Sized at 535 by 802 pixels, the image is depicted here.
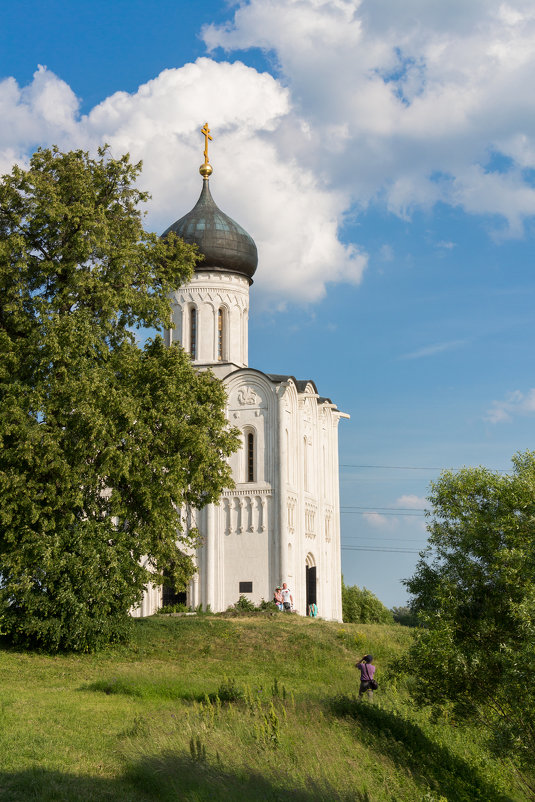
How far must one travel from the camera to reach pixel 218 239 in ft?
104

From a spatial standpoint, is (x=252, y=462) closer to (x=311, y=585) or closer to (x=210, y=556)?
(x=210, y=556)

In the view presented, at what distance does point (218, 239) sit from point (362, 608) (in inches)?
904

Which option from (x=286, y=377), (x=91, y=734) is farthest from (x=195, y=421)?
(x=286, y=377)

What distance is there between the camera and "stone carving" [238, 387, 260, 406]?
2967 cm

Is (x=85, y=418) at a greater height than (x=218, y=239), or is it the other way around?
(x=218, y=239)

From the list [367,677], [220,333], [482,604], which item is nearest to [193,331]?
[220,333]

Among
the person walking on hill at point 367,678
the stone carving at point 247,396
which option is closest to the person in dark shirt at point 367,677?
the person walking on hill at point 367,678

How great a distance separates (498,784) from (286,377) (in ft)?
60.0

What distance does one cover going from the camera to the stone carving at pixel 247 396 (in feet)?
97.3

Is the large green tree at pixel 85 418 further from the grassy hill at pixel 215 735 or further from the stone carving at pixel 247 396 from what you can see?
the stone carving at pixel 247 396

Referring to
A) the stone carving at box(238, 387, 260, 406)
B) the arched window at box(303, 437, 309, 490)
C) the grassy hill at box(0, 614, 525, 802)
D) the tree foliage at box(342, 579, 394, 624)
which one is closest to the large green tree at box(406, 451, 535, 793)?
the grassy hill at box(0, 614, 525, 802)

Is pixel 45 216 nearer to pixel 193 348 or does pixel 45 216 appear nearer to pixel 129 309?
pixel 129 309

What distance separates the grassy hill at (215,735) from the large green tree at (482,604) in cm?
113

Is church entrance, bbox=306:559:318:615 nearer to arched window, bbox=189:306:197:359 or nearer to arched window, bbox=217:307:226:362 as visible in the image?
arched window, bbox=217:307:226:362
